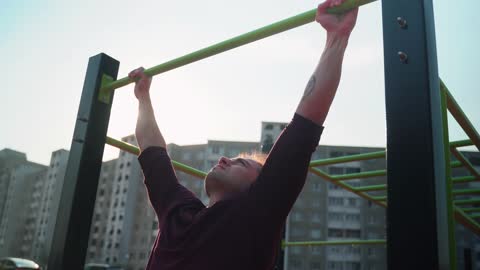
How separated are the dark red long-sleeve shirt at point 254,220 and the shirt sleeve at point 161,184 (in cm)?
24

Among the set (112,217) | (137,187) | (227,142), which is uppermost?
(227,142)

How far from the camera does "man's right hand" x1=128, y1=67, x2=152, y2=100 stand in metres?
1.96

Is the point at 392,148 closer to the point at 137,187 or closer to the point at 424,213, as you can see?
the point at 424,213

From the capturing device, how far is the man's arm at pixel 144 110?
73.0 inches

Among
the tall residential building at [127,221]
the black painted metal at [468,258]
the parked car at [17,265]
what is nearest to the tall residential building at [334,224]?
the tall residential building at [127,221]

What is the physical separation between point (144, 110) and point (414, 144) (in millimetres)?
1312

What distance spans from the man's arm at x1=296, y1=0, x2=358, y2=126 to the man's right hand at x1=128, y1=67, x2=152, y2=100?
0.96 meters

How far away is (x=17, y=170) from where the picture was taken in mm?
57469

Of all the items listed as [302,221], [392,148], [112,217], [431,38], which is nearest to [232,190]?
[392,148]

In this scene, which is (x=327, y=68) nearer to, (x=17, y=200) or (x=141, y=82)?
(x=141, y=82)

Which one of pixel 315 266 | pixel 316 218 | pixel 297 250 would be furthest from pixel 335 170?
pixel 315 266

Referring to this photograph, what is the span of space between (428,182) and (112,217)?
1931 inches

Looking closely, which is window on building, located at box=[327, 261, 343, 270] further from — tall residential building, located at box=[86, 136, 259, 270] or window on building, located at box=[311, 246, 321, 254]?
tall residential building, located at box=[86, 136, 259, 270]

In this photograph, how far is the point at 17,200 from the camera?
187ft
